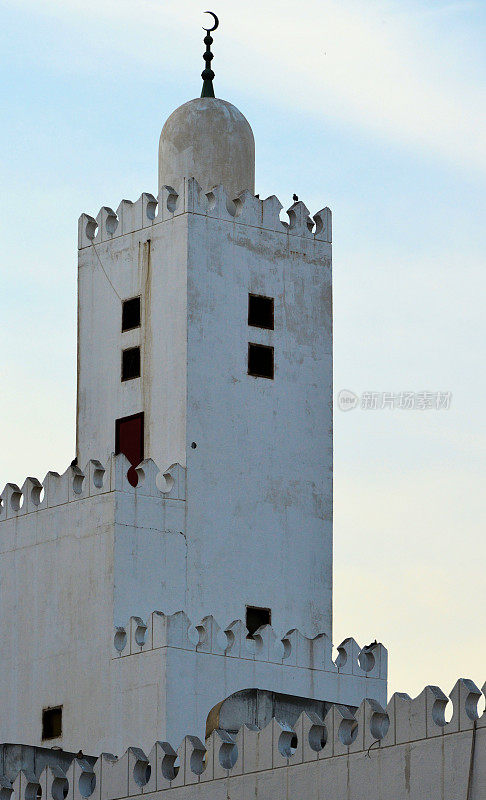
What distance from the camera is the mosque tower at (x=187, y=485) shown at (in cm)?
3397

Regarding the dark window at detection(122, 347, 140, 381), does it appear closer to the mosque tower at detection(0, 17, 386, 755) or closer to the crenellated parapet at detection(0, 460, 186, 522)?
the mosque tower at detection(0, 17, 386, 755)

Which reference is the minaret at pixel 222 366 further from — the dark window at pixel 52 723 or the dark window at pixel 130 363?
the dark window at pixel 52 723

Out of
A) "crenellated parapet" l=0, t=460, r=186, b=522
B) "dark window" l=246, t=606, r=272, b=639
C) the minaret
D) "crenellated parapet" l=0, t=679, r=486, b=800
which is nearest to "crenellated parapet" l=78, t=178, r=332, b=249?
the minaret

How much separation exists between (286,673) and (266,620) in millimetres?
1683

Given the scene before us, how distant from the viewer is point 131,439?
36844 millimetres

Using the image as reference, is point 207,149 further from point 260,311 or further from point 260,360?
point 260,360

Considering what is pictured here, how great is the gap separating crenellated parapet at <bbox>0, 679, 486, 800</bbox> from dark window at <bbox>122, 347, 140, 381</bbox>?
9.66 meters

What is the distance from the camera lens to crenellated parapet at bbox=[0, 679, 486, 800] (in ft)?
76.6

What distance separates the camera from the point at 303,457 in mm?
37219

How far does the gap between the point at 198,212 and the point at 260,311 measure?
2.19 metres

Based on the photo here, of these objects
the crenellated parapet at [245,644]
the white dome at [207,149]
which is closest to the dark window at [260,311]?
the white dome at [207,149]

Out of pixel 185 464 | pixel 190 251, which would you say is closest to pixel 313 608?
pixel 185 464

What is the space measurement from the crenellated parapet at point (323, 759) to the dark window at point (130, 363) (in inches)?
380

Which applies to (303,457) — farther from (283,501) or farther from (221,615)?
(221,615)
